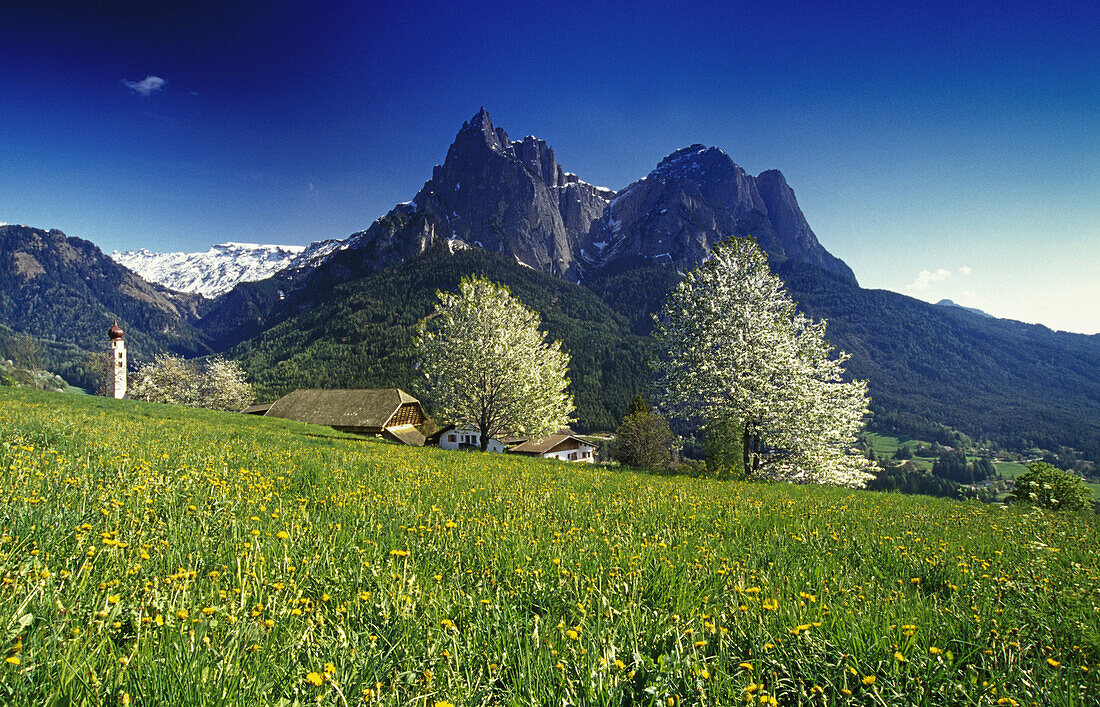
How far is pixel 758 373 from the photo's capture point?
22.0 m

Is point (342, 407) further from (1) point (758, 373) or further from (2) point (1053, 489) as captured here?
(2) point (1053, 489)

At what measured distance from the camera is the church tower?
6131cm

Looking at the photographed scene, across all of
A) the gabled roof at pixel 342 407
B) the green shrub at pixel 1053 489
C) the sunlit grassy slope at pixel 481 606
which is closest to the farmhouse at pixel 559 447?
the gabled roof at pixel 342 407

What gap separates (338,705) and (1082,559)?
8982mm

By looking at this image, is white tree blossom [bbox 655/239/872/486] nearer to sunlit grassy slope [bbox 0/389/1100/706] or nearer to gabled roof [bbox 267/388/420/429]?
sunlit grassy slope [bbox 0/389/1100/706]

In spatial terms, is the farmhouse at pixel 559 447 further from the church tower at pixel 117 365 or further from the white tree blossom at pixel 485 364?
the white tree blossom at pixel 485 364

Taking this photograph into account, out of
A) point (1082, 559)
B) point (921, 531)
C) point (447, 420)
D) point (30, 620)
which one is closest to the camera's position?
point (30, 620)

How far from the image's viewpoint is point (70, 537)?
3828mm

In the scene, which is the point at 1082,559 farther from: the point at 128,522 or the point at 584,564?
the point at 128,522

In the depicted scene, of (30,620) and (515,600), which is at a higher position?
(30,620)

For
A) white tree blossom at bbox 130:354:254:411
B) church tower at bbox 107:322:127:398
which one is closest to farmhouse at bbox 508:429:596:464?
white tree blossom at bbox 130:354:254:411

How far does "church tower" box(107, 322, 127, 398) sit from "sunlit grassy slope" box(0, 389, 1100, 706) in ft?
240

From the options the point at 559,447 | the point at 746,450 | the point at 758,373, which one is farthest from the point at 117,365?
the point at 758,373

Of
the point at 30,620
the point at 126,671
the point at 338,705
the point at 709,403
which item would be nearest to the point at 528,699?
the point at 338,705
